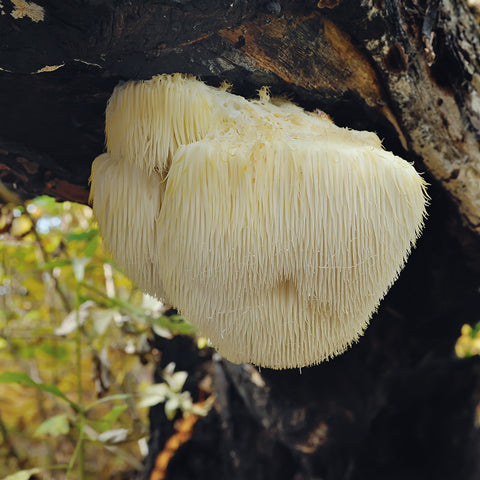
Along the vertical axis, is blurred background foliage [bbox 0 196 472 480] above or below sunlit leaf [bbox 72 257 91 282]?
below

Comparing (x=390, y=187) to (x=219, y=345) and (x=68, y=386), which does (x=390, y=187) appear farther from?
(x=68, y=386)

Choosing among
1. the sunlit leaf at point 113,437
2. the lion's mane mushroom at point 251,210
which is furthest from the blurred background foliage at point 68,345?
the lion's mane mushroom at point 251,210

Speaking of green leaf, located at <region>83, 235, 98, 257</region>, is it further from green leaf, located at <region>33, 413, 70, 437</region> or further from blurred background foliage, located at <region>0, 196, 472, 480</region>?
green leaf, located at <region>33, 413, 70, 437</region>

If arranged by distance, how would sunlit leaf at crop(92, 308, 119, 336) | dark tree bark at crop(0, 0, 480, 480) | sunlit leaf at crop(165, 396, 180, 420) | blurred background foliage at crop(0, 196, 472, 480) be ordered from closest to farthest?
dark tree bark at crop(0, 0, 480, 480)
sunlit leaf at crop(92, 308, 119, 336)
blurred background foliage at crop(0, 196, 472, 480)
sunlit leaf at crop(165, 396, 180, 420)

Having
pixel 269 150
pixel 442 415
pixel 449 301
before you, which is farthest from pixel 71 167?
pixel 442 415

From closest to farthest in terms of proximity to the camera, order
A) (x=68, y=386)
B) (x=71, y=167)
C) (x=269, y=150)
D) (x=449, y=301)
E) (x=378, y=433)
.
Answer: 1. (x=269, y=150)
2. (x=71, y=167)
3. (x=449, y=301)
4. (x=378, y=433)
5. (x=68, y=386)

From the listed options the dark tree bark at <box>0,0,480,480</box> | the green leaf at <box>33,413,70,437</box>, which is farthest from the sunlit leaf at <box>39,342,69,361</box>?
the green leaf at <box>33,413,70,437</box>
